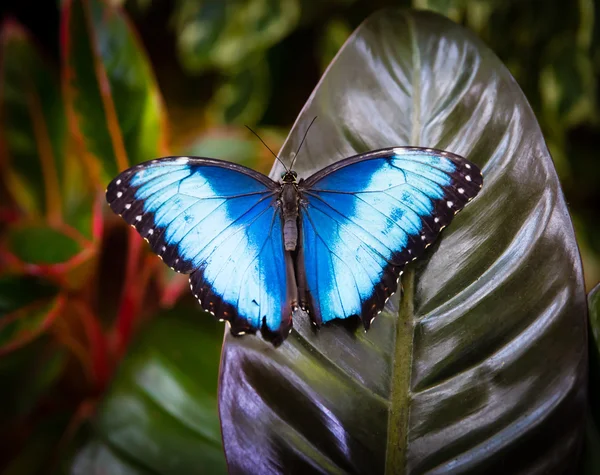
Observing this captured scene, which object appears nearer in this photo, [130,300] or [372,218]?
[372,218]

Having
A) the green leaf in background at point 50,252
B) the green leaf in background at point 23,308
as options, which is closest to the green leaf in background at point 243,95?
the green leaf in background at point 50,252

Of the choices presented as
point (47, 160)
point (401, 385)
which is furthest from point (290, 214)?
point (47, 160)

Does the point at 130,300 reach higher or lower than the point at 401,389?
higher

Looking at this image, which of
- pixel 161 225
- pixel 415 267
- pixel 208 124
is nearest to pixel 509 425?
pixel 415 267

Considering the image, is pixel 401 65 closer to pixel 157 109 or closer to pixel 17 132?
pixel 157 109

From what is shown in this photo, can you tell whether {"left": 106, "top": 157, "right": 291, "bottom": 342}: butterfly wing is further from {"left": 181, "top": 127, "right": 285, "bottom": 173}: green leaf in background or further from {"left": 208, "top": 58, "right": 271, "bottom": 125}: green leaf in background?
{"left": 208, "top": 58, "right": 271, "bottom": 125}: green leaf in background

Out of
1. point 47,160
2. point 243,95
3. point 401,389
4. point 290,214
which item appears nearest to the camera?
point 401,389

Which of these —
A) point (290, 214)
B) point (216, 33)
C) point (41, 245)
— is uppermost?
point (216, 33)

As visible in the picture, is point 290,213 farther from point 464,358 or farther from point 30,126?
point 30,126

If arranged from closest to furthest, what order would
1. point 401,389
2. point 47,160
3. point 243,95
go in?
point 401,389, point 47,160, point 243,95
